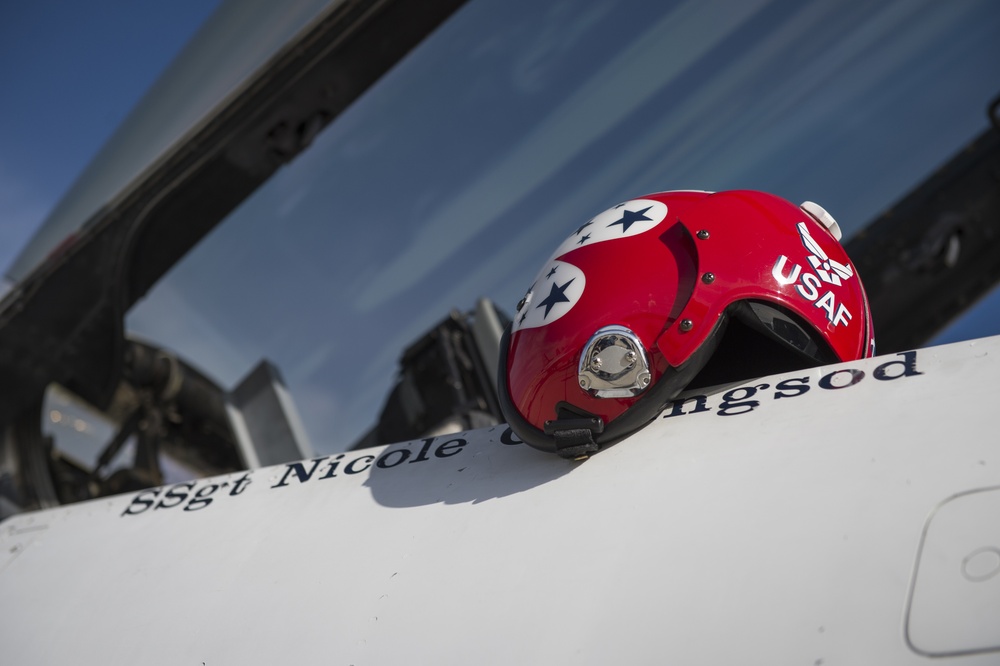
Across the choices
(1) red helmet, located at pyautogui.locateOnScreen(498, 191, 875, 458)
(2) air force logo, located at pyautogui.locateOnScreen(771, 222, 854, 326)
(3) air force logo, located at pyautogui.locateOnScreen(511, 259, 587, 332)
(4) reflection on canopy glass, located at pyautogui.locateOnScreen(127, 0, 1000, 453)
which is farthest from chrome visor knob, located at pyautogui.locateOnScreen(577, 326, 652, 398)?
(4) reflection on canopy glass, located at pyautogui.locateOnScreen(127, 0, 1000, 453)

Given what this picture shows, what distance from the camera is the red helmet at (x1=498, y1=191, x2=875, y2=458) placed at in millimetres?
1532

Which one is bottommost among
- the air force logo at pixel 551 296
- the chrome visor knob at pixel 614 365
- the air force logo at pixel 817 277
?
the air force logo at pixel 817 277

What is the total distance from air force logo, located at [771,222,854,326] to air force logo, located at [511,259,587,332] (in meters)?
0.33

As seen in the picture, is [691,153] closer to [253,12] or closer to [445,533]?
[253,12]

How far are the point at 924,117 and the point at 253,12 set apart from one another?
7.95 feet

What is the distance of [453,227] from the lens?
11.4 feet

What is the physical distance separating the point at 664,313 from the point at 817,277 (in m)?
0.31

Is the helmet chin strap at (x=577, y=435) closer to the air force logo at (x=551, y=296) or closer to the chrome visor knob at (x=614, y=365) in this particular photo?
the chrome visor knob at (x=614, y=365)

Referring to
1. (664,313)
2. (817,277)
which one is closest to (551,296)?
(664,313)

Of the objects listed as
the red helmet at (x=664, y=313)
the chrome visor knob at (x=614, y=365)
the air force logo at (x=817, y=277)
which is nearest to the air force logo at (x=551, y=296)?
the red helmet at (x=664, y=313)

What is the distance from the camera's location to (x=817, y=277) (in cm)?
168

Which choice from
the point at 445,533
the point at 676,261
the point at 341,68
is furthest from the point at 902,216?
the point at 445,533

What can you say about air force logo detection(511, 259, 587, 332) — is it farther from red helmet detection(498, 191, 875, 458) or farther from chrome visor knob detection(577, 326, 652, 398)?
chrome visor knob detection(577, 326, 652, 398)

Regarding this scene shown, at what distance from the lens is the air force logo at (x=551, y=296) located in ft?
5.39
